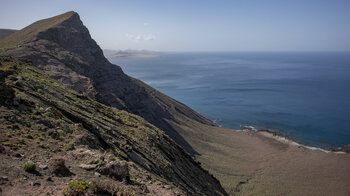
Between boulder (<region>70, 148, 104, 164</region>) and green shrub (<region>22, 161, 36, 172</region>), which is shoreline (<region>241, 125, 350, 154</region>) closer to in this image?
boulder (<region>70, 148, 104, 164</region>)

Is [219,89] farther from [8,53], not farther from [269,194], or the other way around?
[8,53]

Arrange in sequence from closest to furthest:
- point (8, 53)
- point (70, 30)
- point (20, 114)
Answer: point (20, 114), point (8, 53), point (70, 30)

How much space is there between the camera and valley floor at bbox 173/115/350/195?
45.6 meters

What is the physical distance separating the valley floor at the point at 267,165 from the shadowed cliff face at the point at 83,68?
8478mm

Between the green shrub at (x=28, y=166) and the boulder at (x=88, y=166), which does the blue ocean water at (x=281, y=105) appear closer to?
the boulder at (x=88, y=166)

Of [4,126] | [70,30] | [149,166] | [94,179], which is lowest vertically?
[149,166]

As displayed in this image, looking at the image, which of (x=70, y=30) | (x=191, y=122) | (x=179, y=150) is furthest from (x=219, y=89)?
(x=179, y=150)

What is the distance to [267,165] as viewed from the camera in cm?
5622

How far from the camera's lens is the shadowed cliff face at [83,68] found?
43281mm

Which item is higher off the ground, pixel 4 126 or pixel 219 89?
pixel 4 126

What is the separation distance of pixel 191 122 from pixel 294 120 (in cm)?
5370

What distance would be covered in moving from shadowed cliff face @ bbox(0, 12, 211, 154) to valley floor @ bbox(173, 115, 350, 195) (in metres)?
8.48

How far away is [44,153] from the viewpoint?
12398 millimetres

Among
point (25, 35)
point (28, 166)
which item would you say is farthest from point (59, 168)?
point (25, 35)
